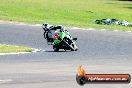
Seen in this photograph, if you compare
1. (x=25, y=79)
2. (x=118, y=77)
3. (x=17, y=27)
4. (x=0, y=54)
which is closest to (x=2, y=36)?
(x=17, y=27)

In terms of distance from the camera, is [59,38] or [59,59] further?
[59,38]

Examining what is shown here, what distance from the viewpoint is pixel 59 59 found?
22.4 m

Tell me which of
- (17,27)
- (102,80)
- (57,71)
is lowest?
(17,27)

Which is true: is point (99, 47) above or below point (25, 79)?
below

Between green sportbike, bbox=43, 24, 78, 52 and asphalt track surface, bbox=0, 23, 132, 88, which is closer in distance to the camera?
asphalt track surface, bbox=0, 23, 132, 88

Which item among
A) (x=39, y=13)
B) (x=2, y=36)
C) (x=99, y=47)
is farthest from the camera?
(x=39, y=13)

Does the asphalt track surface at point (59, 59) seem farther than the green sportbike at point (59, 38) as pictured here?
No

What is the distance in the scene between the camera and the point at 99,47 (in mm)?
29172

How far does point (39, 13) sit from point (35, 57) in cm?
3600

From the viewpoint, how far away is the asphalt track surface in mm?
15266

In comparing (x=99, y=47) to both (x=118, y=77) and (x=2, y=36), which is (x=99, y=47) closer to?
(x=2, y=36)

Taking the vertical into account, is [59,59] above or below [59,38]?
below

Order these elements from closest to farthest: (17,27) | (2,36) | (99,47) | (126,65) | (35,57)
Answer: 1. (126,65)
2. (35,57)
3. (99,47)
4. (2,36)
5. (17,27)

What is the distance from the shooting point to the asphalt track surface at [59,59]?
50.1 feet
